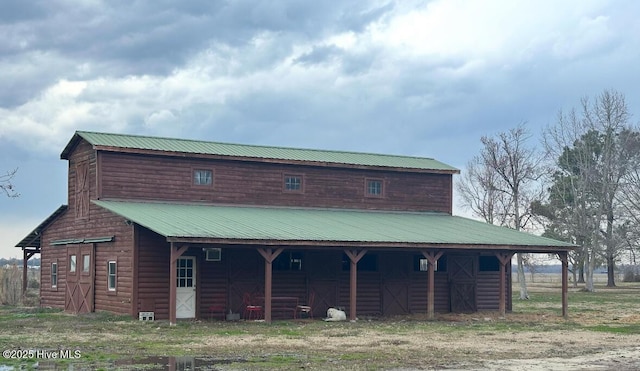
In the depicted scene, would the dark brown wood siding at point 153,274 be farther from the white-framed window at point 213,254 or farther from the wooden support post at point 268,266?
the wooden support post at point 268,266

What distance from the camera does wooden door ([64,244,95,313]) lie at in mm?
30688

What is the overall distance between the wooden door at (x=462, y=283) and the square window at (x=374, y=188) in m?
4.39

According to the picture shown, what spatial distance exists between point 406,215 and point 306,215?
Answer: 18.5 ft

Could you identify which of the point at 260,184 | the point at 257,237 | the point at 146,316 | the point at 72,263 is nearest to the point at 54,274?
the point at 72,263

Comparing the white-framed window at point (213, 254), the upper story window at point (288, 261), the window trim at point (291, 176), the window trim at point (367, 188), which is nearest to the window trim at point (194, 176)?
the window trim at point (291, 176)

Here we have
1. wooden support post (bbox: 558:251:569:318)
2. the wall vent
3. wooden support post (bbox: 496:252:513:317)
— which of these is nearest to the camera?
the wall vent

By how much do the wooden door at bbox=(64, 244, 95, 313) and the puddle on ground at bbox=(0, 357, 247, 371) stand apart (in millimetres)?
13539

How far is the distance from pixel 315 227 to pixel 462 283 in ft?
26.6

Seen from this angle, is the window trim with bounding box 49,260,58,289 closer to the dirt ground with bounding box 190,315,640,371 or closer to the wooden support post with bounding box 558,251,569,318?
the dirt ground with bounding box 190,315,640,371

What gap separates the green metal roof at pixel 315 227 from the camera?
26.8 meters

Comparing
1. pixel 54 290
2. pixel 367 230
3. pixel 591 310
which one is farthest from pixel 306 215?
pixel 591 310

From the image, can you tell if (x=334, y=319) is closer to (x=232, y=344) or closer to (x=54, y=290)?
(x=232, y=344)

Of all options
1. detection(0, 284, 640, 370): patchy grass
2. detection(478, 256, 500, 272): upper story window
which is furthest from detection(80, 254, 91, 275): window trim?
detection(478, 256, 500, 272): upper story window

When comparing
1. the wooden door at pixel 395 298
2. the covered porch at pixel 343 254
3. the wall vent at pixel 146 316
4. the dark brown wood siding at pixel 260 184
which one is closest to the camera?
the covered porch at pixel 343 254
